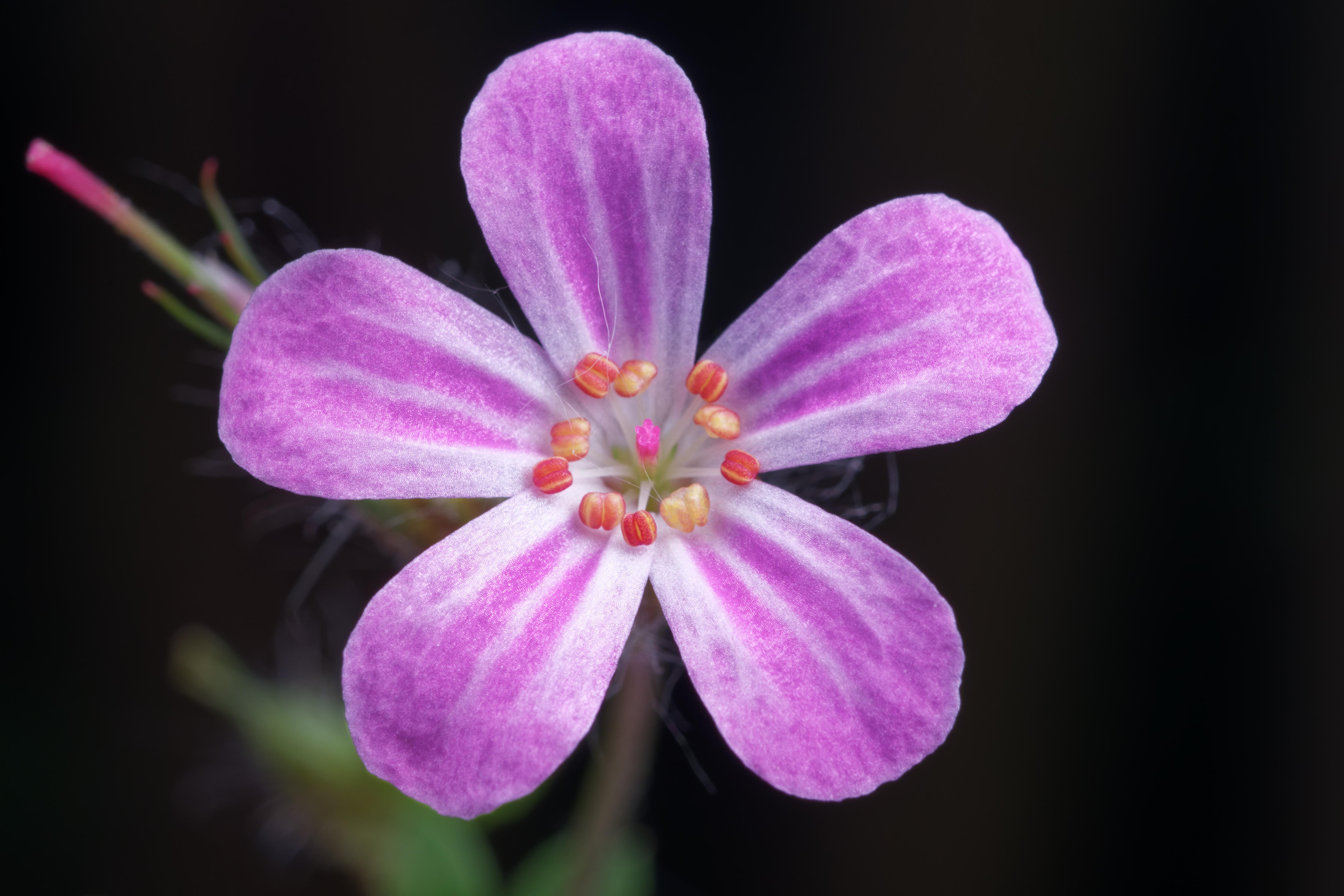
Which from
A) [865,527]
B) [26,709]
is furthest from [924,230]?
[26,709]

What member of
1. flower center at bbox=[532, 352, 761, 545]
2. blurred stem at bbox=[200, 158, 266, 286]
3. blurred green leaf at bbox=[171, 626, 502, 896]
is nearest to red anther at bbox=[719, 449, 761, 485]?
flower center at bbox=[532, 352, 761, 545]

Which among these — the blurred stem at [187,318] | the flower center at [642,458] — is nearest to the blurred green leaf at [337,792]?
the blurred stem at [187,318]

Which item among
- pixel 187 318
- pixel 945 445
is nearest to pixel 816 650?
pixel 187 318

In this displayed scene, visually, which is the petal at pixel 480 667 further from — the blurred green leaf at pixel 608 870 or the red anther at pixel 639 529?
the blurred green leaf at pixel 608 870

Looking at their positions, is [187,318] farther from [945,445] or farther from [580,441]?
[945,445]

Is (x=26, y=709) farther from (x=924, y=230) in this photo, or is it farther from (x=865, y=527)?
(x=924, y=230)

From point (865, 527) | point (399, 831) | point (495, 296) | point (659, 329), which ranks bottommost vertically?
point (399, 831)
